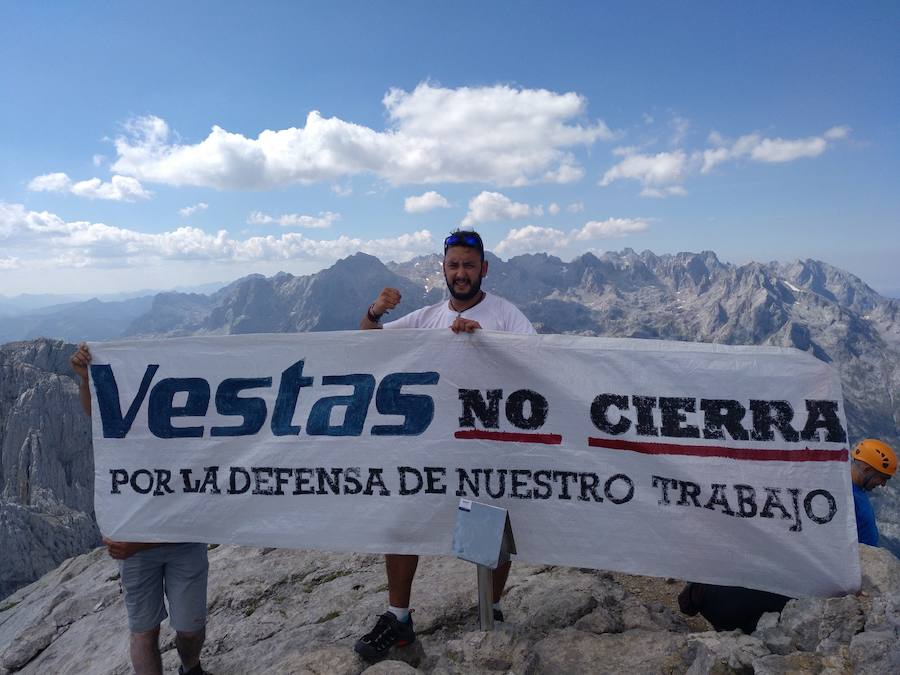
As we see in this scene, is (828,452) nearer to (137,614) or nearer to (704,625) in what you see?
(704,625)

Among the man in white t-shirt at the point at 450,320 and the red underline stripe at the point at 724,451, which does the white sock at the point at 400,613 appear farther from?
the red underline stripe at the point at 724,451

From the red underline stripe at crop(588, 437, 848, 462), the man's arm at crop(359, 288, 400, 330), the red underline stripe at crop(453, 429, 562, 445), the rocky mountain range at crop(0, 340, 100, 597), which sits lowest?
the rocky mountain range at crop(0, 340, 100, 597)

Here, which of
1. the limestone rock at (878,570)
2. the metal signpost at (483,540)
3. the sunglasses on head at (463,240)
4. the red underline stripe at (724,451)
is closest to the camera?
the metal signpost at (483,540)

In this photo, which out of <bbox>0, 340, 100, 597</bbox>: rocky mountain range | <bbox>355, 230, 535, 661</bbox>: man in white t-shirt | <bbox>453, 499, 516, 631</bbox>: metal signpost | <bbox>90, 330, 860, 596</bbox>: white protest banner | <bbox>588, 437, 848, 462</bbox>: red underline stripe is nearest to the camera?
<bbox>453, 499, 516, 631</bbox>: metal signpost

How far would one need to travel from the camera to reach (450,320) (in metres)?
6.50

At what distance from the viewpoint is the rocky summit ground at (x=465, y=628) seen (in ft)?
16.2

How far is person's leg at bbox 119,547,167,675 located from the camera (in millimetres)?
→ 5941

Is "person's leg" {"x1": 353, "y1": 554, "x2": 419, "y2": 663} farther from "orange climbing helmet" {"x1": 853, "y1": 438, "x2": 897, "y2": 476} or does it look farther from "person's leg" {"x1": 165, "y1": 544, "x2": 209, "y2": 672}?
"orange climbing helmet" {"x1": 853, "y1": 438, "x2": 897, "y2": 476}

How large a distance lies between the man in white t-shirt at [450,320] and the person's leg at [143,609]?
2.43 m

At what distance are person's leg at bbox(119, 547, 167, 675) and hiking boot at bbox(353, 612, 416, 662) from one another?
2363mm

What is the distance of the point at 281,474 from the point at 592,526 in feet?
12.4

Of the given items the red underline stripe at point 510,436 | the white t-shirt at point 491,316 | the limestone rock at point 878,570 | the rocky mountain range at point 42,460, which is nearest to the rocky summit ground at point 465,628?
the limestone rock at point 878,570

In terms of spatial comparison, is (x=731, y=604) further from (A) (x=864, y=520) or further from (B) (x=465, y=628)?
(B) (x=465, y=628)

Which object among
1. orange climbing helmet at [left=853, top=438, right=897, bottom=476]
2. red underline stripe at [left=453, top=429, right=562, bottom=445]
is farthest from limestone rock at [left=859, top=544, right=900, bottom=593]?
red underline stripe at [left=453, top=429, right=562, bottom=445]
